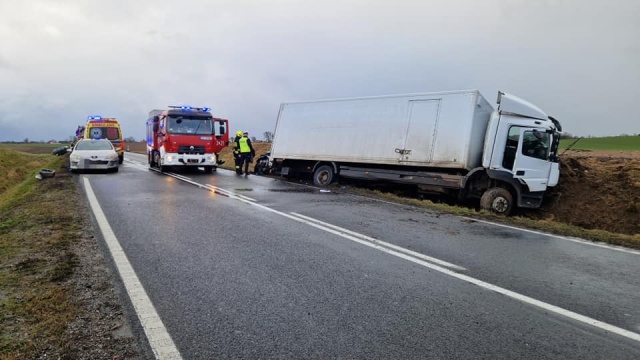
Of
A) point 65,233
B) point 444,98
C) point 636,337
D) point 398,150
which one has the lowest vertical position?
point 65,233

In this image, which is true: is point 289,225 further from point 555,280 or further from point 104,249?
point 555,280

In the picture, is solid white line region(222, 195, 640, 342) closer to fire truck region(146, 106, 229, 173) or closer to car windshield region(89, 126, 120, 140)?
fire truck region(146, 106, 229, 173)

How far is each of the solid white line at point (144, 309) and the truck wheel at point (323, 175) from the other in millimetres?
9140

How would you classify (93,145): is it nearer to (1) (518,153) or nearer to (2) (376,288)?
(1) (518,153)

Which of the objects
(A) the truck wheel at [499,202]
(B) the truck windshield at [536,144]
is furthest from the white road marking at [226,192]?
(B) the truck windshield at [536,144]

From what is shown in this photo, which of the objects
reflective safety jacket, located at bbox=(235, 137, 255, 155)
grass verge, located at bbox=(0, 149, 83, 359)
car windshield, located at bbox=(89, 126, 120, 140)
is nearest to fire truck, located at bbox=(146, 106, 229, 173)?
reflective safety jacket, located at bbox=(235, 137, 255, 155)

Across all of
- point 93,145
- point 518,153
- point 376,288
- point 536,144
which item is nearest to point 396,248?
point 376,288

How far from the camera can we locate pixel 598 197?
1200 cm

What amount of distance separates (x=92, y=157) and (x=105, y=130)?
7.94 meters

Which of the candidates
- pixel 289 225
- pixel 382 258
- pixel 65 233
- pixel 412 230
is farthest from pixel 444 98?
pixel 65 233

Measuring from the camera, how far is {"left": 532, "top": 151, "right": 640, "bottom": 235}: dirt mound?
11.2 m

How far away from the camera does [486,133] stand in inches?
436

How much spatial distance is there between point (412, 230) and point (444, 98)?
5618 mm

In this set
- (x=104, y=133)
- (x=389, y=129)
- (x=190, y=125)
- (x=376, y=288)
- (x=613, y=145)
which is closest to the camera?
(x=376, y=288)
